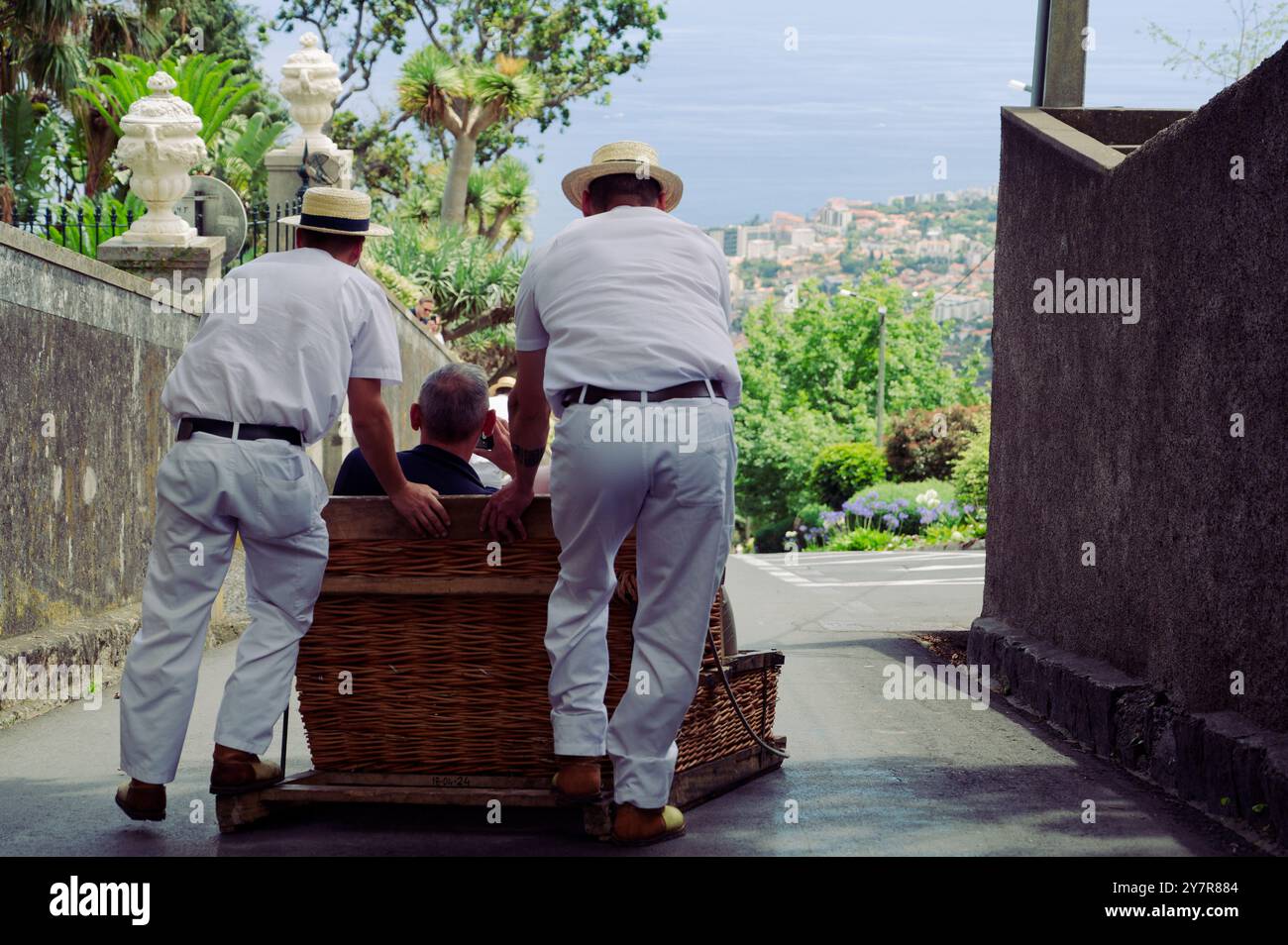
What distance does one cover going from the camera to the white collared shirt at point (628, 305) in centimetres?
462

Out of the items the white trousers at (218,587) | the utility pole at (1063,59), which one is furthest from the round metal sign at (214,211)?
the white trousers at (218,587)

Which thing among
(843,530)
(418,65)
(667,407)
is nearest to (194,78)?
(418,65)

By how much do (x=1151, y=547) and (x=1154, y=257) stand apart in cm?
120

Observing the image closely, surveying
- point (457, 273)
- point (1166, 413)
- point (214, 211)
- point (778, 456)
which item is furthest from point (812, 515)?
point (1166, 413)

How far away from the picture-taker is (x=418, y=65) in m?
36.6

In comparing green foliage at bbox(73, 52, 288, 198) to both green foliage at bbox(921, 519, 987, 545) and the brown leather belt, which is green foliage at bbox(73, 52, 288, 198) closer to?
green foliage at bbox(921, 519, 987, 545)

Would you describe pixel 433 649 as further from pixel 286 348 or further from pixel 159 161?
pixel 159 161

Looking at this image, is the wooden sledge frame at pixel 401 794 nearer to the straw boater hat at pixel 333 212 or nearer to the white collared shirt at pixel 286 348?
the white collared shirt at pixel 286 348

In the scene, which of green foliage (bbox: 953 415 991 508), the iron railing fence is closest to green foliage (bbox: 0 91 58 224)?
the iron railing fence

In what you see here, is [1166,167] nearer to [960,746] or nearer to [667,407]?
[960,746]

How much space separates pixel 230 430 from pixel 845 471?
39524 millimetres

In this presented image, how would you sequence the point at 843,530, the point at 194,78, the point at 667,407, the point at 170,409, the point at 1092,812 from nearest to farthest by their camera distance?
the point at 667,407
the point at 170,409
the point at 1092,812
the point at 194,78
the point at 843,530

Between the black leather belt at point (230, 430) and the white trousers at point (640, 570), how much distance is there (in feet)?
3.03

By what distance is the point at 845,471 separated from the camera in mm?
43875
